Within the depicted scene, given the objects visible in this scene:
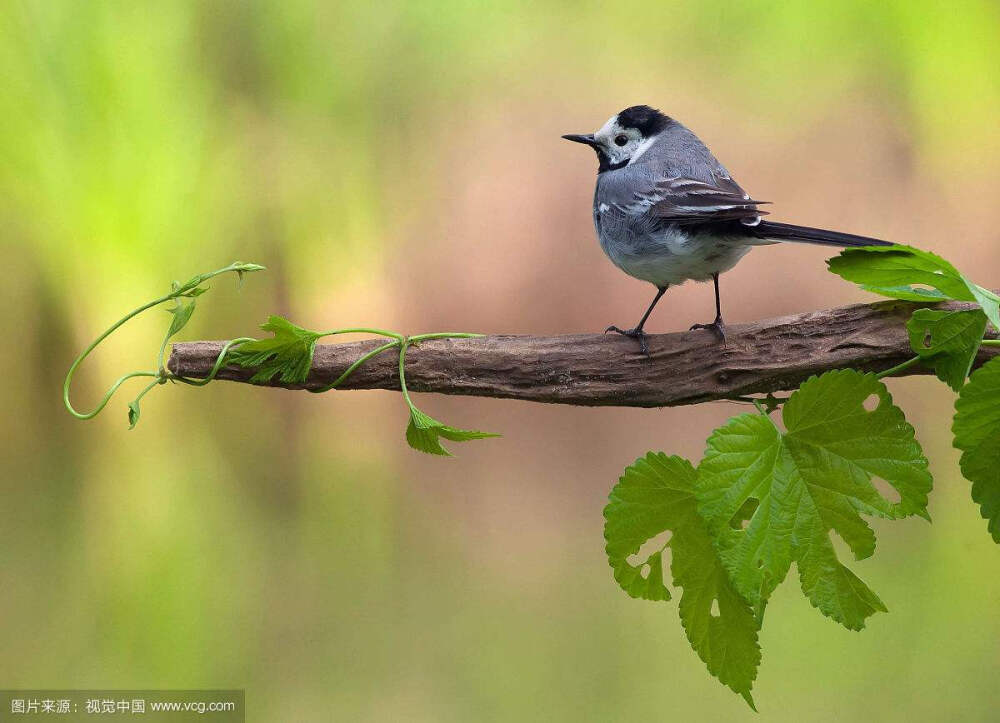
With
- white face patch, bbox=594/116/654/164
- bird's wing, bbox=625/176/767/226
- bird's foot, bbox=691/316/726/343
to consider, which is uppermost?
white face patch, bbox=594/116/654/164

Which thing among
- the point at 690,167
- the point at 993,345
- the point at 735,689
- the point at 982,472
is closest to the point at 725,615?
the point at 735,689

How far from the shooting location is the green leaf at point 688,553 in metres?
0.52

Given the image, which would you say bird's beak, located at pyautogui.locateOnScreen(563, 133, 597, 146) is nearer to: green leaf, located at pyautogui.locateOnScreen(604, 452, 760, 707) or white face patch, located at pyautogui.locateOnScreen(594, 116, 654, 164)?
white face patch, located at pyautogui.locateOnScreen(594, 116, 654, 164)

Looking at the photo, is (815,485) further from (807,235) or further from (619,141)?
(619,141)

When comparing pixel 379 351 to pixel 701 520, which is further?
pixel 379 351

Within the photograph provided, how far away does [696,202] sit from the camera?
700mm

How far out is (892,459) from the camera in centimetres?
51

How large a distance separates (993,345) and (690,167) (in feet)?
0.94

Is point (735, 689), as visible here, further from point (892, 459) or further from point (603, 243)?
point (603, 243)

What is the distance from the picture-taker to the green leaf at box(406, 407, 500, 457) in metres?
0.64

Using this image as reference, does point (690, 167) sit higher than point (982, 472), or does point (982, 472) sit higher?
point (690, 167)

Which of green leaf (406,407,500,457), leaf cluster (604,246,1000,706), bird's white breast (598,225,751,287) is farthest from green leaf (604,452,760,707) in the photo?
bird's white breast (598,225,751,287)

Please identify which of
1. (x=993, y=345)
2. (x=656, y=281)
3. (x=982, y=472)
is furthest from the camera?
(x=656, y=281)

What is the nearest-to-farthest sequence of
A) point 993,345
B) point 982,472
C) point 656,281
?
1. point 982,472
2. point 993,345
3. point 656,281
